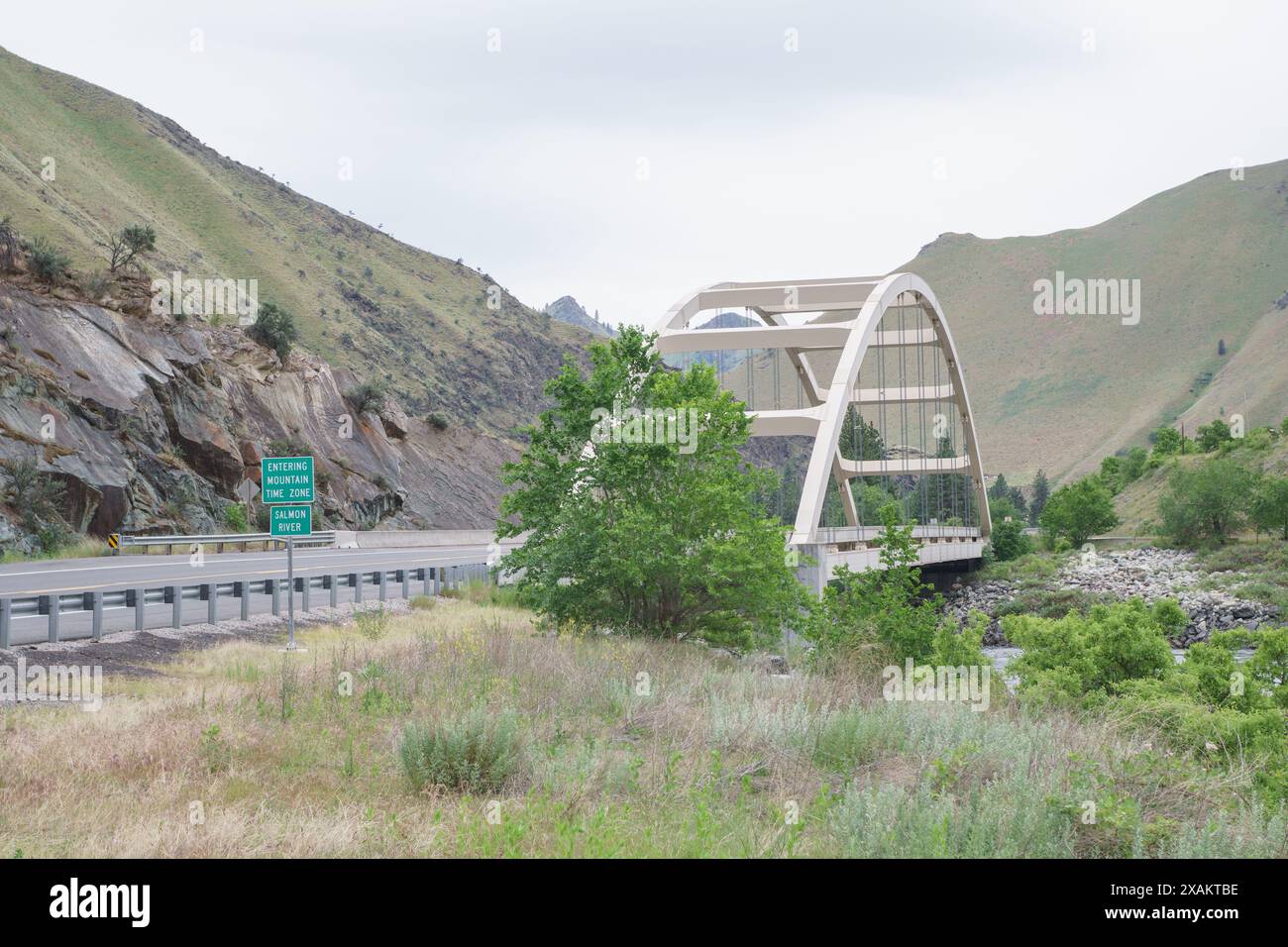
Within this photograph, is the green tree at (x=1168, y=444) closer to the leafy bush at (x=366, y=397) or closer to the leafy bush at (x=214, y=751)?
the leafy bush at (x=366, y=397)

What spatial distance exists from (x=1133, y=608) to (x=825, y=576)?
54.5 feet

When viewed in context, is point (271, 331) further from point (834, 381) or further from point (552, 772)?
point (552, 772)

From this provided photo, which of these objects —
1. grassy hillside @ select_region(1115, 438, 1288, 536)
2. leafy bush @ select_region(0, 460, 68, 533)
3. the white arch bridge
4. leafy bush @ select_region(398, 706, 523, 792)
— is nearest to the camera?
leafy bush @ select_region(398, 706, 523, 792)

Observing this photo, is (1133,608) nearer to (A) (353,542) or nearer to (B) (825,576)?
(B) (825,576)

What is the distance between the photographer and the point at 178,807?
7.73 m

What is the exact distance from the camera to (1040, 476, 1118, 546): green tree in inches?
3093

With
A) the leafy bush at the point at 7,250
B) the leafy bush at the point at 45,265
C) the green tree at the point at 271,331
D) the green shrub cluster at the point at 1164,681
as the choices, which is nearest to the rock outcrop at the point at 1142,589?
the green shrub cluster at the point at 1164,681

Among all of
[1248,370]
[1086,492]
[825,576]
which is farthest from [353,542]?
[1248,370]

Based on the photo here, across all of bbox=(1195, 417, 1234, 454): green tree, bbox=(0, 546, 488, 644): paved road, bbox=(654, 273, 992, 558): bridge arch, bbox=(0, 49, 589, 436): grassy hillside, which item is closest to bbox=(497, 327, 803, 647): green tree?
bbox=(0, 546, 488, 644): paved road

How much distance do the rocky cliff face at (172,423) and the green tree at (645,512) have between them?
19.3m

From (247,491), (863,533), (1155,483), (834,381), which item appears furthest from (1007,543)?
(247,491)

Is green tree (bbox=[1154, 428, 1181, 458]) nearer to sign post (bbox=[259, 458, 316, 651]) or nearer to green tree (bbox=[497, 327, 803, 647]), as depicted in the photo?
green tree (bbox=[497, 327, 803, 647])

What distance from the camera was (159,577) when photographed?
24.5 metres

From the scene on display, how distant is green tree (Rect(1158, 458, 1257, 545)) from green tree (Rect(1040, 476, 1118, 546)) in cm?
864
